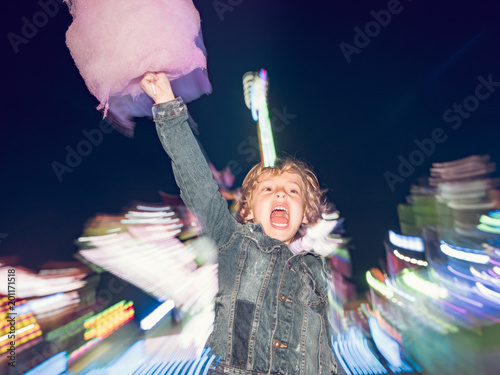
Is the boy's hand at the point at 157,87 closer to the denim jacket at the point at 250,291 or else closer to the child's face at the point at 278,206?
the denim jacket at the point at 250,291

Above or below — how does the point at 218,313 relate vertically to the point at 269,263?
below

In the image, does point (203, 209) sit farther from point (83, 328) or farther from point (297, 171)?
point (83, 328)

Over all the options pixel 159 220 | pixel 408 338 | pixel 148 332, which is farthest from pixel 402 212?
pixel 148 332

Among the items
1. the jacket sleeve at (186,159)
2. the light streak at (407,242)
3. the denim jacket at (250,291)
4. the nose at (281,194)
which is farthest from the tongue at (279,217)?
the light streak at (407,242)

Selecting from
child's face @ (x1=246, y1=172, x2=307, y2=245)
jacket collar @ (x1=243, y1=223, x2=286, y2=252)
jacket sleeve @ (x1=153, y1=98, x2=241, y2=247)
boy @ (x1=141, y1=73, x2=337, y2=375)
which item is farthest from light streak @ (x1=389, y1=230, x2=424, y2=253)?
jacket sleeve @ (x1=153, y1=98, x2=241, y2=247)

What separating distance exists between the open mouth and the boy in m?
0.02

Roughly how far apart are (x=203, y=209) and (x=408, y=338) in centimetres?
1472

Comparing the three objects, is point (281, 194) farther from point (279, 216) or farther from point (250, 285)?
point (250, 285)

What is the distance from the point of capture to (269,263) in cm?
137

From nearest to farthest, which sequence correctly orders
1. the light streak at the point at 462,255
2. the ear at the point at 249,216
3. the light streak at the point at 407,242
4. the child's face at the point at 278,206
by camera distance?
the child's face at the point at 278,206
the ear at the point at 249,216
the light streak at the point at 462,255
the light streak at the point at 407,242

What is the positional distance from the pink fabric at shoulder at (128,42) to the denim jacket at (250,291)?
0.22 meters

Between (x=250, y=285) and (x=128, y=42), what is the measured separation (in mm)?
1197

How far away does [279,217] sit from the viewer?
1761 millimetres

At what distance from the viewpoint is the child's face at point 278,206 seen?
169cm
